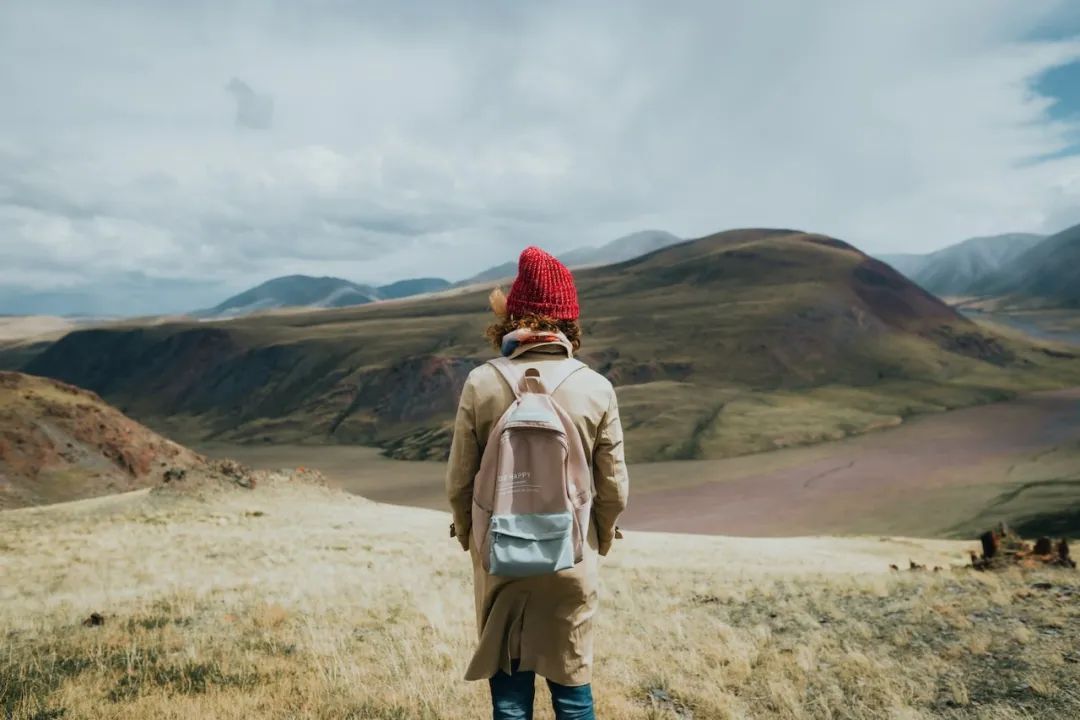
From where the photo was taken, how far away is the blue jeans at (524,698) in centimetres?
408

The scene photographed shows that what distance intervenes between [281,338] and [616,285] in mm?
67104

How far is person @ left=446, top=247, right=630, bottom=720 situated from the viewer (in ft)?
13.1

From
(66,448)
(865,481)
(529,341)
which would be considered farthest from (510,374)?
(865,481)

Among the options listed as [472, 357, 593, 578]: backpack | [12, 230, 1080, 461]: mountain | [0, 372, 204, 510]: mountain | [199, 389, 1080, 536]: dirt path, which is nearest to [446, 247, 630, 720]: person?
[472, 357, 593, 578]: backpack

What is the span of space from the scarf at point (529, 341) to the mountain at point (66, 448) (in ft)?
97.9

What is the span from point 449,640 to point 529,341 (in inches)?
204

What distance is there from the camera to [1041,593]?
33.5 ft

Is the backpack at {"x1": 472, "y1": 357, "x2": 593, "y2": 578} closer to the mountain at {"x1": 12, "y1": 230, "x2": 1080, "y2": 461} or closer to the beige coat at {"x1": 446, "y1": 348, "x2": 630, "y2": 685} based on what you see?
the beige coat at {"x1": 446, "y1": 348, "x2": 630, "y2": 685}

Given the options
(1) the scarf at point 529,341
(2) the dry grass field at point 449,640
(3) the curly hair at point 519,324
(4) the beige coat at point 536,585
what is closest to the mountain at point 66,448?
(2) the dry grass field at point 449,640

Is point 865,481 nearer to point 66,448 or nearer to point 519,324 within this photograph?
point 66,448

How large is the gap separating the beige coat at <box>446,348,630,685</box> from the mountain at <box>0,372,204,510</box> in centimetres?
2969

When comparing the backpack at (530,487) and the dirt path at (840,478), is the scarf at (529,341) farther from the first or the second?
the dirt path at (840,478)

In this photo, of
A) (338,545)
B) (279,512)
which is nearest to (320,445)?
(279,512)

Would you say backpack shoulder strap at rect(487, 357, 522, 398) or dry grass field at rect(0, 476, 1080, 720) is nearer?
backpack shoulder strap at rect(487, 357, 522, 398)
